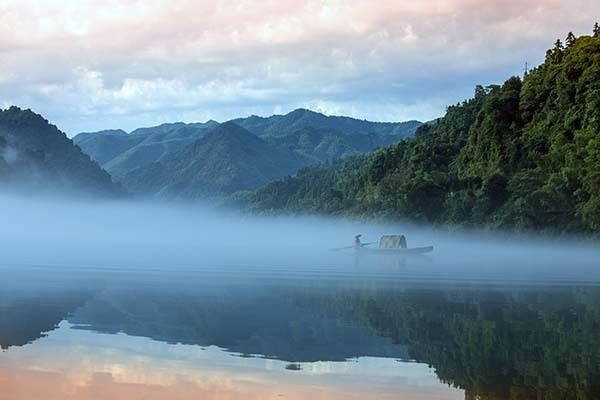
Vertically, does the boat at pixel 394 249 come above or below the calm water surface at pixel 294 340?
above

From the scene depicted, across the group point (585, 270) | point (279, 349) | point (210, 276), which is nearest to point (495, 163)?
point (585, 270)

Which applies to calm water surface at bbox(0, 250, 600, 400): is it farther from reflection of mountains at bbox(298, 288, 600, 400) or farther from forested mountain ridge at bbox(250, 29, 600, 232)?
forested mountain ridge at bbox(250, 29, 600, 232)

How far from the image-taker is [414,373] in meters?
10.6

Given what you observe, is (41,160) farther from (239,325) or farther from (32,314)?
(239,325)

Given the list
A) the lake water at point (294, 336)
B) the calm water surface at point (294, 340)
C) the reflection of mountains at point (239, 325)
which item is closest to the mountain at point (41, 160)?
the lake water at point (294, 336)

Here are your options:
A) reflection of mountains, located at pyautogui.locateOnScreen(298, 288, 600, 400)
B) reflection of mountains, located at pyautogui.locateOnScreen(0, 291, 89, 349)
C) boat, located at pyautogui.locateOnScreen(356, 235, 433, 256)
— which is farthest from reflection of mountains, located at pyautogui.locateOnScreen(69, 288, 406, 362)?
boat, located at pyautogui.locateOnScreen(356, 235, 433, 256)

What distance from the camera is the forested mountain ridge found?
5175cm

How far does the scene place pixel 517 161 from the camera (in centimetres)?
6022

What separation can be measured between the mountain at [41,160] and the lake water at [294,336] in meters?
101

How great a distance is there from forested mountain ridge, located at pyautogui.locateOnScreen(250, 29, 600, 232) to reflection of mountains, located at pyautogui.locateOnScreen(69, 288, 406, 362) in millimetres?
35353

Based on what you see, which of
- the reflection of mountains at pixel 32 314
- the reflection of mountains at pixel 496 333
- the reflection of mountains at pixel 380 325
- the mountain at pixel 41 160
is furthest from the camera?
the mountain at pixel 41 160

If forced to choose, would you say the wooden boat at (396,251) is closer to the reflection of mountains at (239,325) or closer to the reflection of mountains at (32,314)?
the reflection of mountains at (239,325)

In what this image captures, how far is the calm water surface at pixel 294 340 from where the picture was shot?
381 inches

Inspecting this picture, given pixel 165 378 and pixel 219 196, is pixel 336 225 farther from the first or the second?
pixel 219 196
